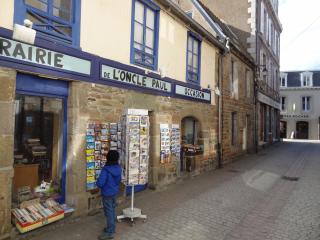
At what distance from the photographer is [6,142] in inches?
179

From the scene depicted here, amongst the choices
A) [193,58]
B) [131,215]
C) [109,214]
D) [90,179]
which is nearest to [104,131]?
[90,179]

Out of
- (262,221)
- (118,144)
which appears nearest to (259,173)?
(262,221)

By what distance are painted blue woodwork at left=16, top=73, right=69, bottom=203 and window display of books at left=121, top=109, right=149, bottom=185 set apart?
1.12 meters

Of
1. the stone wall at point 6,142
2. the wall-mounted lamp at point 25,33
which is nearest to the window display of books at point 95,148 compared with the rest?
the stone wall at point 6,142

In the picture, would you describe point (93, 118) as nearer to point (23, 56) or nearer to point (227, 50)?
point (23, 56)

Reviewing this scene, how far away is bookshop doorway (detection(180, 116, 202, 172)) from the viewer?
1020cm

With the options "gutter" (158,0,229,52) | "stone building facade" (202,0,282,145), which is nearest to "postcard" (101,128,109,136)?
"gutter" (158,0,229,52)

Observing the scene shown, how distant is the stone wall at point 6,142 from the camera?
14.6ft

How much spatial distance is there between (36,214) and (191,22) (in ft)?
23.8

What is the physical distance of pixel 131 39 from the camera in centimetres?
717

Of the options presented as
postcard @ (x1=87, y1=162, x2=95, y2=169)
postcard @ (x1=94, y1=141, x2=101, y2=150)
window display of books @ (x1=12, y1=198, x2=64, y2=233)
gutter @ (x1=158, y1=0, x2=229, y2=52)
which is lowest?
window display of books @ (x1=12, y1=198, x2=64, y2=233)

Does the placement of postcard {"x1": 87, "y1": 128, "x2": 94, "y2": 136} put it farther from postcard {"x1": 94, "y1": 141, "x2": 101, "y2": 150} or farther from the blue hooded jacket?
the blue hooded jacket

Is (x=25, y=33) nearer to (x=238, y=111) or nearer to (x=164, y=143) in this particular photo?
(x=164, y=143)

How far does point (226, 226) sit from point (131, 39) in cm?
462
